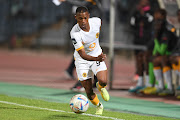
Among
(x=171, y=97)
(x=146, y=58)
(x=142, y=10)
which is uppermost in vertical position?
(x=142, y=10)

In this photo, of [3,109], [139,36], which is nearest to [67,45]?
[139,36]

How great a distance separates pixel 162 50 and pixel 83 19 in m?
3.58

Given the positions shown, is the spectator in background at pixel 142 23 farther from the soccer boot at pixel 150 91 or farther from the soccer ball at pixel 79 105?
the soccer ball at pixel 79 105

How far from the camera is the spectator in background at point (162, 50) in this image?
10516 mm

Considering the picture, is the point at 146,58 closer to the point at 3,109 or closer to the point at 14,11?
the point at 3,109

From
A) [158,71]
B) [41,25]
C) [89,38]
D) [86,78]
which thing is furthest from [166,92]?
[41,25]

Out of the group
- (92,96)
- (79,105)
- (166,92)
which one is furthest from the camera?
(166,92)

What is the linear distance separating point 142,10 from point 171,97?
3.57 meters

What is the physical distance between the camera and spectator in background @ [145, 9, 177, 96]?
1052 cm

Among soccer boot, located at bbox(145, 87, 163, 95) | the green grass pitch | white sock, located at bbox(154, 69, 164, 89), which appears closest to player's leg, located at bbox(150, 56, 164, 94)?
white sock, located at bbox(154, 69, 164, 89)

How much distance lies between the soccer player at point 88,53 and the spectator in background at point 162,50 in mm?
3072

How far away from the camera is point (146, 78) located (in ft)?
36.9

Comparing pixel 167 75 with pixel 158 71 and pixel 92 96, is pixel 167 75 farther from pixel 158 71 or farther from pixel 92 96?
pixel 92 96

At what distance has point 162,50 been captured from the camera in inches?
416
